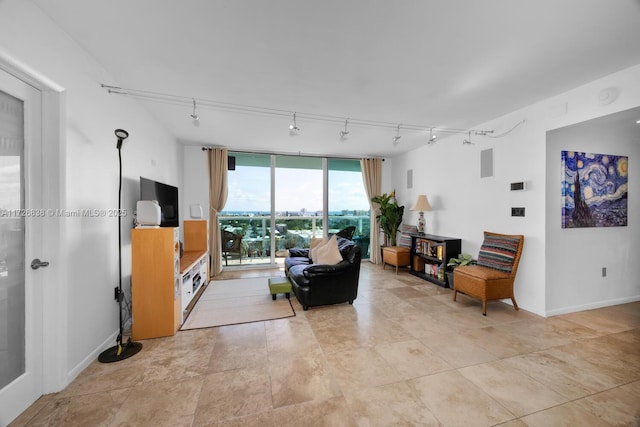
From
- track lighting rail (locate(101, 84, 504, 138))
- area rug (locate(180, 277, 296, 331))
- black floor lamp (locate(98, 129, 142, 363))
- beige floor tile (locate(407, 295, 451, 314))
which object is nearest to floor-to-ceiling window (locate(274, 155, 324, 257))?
area rug (locate(180, 277, 296, 331))

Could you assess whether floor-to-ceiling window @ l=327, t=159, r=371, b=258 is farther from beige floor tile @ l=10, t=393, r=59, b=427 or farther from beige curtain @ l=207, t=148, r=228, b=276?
beige floor tile @ l=10, t=393, r=59, b=427

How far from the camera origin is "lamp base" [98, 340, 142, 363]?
2.03 meters

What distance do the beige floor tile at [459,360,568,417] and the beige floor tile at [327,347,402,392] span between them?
0.61m

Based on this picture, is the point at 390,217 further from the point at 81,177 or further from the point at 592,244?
the point at 81,177

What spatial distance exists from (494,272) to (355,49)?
3.10 meters

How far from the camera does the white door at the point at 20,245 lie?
56.8 inches

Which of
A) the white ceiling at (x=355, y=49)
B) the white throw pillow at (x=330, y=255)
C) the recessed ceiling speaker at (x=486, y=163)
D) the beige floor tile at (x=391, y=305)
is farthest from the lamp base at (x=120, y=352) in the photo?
the recessed ceiling speaker at (x=486, y=163)

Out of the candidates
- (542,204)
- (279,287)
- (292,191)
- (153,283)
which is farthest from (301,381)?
(292,191)

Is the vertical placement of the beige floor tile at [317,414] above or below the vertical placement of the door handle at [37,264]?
below

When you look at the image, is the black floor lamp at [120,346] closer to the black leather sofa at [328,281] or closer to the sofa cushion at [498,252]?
the black leather sofa at [328,281]

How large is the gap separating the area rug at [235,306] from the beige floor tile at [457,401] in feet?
5.51

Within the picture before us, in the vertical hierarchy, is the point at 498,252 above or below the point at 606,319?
above

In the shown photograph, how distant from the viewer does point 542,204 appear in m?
2.83

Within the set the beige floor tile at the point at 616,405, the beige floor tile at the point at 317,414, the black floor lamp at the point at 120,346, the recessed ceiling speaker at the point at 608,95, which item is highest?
the recessed ceiling speaker at the point at 608,95
